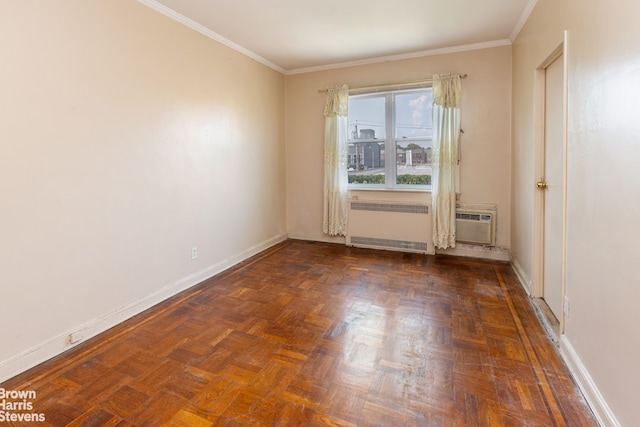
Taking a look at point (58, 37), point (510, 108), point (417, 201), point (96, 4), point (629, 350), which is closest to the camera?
point (629, 350)

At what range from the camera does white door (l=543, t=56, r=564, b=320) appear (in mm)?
2369

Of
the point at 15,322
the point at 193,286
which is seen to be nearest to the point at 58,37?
the point at 15,322

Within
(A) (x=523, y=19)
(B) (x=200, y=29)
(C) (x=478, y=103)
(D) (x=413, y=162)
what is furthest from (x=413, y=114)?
(B) (x=200, y=29)

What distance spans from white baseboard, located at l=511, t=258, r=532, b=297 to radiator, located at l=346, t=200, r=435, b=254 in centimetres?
96

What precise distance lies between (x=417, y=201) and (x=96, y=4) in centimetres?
383

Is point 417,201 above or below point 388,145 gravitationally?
Result: below

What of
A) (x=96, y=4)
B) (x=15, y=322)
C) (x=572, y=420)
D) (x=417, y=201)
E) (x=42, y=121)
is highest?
(x=96, y=4)

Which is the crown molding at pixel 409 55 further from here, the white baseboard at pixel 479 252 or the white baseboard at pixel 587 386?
the white baseboard at pixel 587 386

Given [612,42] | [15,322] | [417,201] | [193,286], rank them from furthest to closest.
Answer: [417,201] < [193,286] < [15,322] < [612,42]

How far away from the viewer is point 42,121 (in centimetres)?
203

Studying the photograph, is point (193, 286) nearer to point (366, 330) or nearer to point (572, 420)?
point (366, 330)

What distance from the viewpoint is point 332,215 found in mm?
4797

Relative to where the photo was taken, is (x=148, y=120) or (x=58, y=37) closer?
(x=58, y=37)

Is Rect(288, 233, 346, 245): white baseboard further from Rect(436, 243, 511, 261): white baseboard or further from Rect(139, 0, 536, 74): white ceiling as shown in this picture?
Rect(139, 0, 536, 74): white ceiling
